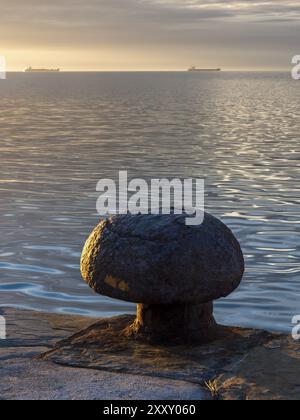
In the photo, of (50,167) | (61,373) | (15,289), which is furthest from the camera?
(50,167)

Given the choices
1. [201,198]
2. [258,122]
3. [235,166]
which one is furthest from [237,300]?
[258,122]

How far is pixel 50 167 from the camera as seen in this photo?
22.5m

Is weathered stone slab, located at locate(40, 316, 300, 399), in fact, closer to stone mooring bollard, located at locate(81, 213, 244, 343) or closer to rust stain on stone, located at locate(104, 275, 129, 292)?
stone mooring bollard, located at locate(81, 213, 244, 343)

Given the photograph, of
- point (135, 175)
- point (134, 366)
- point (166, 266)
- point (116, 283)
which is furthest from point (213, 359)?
point (135, 175)

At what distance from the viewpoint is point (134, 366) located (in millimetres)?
6637

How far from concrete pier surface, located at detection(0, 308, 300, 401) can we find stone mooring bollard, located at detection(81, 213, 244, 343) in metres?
0.29

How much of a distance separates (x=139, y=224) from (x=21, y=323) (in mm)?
1636

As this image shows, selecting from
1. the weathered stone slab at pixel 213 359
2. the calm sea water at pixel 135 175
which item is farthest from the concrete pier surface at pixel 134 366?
the calm sea water at pixel 135 175

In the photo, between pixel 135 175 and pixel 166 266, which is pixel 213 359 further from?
pixel 135 175

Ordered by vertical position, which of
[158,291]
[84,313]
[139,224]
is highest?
[139,224]

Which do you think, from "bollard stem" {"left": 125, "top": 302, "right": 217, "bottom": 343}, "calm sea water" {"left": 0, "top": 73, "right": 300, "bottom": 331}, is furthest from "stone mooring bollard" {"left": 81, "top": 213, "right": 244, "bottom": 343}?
"calm sea water" {"left": 0, "top": 73, "right": 300, "bottom": 331}

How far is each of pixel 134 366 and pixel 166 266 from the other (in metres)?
0.82

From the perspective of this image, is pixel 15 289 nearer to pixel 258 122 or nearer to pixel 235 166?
pixel 235 166

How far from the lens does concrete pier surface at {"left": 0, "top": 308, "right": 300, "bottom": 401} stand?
6.00 m
